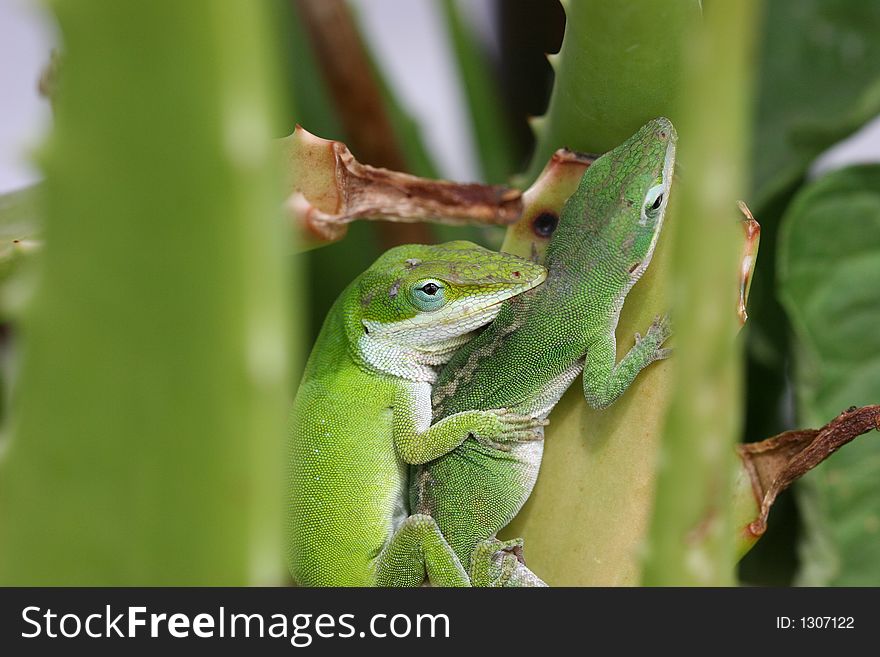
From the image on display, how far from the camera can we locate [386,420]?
1131 millimetres

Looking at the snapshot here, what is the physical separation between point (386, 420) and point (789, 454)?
1.64 ft

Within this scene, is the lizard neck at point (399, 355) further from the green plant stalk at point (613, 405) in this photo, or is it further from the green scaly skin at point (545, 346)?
the green plant stalk at point (613, 405)

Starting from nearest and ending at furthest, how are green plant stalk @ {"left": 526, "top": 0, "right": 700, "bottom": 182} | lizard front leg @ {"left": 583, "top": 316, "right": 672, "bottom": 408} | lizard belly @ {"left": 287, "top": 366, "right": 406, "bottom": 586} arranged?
1. green plant stalk @ {"left": 526, "top": 0, "right": 700, "bottom": 182}
2. lizard front leg @ {"left": 583, "top": 316, "right": 672, "bottom": 408}
3. lizard belly @ {"left": 287, "top": 366, "right": 406, "bottom": 586}

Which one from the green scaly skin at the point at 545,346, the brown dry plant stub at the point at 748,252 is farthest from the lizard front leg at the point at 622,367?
the brown dry plant stub at the point at 748,252

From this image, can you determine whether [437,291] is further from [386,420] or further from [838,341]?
[838,341]

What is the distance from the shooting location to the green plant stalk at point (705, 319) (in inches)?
12.1

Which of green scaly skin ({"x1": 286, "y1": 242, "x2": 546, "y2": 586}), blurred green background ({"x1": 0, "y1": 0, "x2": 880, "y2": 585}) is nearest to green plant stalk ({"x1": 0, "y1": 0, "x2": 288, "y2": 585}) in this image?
blurred green background ({"x1": 0, "y1": 0, "x2": 880, "y2": 585})

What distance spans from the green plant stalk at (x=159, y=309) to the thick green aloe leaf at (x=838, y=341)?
3.59 feet

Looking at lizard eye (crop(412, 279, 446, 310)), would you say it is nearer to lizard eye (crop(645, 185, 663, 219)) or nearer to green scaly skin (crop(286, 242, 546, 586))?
green scaly skin (crop(286, 242, 546, 586))

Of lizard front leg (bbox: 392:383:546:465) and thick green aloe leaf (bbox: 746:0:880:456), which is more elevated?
thick green aloe leaf (bbox: 746:0:880:456)

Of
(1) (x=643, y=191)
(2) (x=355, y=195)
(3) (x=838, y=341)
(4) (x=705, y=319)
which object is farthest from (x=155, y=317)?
(3) (x=838, y=341)

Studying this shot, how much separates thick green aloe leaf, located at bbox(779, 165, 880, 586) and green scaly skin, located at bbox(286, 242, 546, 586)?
19.6 inches

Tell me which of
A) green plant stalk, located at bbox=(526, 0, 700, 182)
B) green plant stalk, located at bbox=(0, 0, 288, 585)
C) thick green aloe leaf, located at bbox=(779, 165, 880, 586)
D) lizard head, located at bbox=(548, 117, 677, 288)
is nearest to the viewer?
green plant stalk, located at bbox=(0, 0, 288, 585)

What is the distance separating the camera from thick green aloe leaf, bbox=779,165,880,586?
128 centimetres
